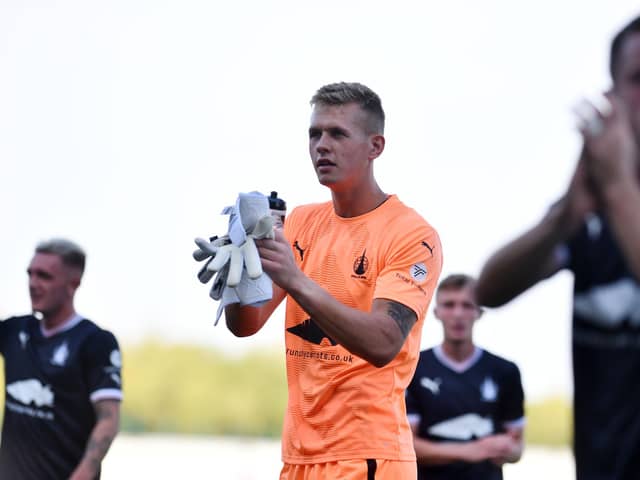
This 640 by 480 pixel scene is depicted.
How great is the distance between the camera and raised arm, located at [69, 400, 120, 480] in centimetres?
626

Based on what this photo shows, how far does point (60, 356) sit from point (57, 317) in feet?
1.05

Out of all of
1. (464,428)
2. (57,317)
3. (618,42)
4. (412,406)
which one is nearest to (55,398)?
(57,317)

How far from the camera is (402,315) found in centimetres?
431

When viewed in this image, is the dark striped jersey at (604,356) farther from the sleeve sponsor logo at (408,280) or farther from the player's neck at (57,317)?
the player's neck at (57,317)

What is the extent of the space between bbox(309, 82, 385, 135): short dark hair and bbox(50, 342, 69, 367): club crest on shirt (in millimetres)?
2528

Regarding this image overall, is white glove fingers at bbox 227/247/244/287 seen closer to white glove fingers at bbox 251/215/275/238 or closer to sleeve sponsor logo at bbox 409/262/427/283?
white glove fingers at bbox 251/215/275/238

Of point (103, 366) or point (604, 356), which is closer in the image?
point (604, 356)

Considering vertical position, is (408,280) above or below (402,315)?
above

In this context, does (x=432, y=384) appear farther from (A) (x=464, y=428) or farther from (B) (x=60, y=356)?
(B) (x=60, y=356)

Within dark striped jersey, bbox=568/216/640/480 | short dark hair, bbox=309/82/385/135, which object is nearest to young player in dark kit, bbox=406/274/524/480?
short dark hair, bbox=309/82/385/135

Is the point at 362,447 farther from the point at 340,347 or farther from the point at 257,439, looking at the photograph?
the point at 257,439

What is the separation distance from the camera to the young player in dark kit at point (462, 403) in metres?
Result: 6.75

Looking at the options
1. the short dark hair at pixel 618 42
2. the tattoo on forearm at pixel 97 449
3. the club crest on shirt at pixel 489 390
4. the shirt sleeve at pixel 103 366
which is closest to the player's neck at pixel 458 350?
the club crest on shirt at pixel 489 390

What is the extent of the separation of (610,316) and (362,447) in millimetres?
2029
